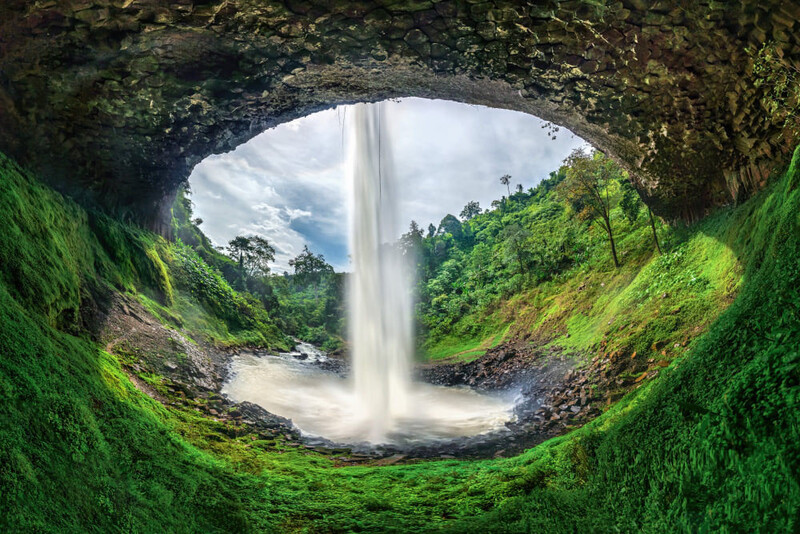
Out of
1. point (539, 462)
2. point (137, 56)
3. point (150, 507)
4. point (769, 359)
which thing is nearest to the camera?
point (769, 359)

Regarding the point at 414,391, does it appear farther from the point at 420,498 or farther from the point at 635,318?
the point at 420,498

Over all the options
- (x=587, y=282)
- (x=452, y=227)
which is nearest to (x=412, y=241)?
(x=452, y=227)

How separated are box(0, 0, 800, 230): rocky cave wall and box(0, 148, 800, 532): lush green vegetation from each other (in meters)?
1.18

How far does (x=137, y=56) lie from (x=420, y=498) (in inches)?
331

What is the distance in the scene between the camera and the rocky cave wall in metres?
5.49

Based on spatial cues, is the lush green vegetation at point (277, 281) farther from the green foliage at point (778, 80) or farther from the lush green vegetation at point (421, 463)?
the green foliage at point (778, 80)

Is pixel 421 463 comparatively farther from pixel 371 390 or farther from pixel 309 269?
pixel 309 269

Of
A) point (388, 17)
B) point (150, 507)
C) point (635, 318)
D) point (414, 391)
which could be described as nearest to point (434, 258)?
point (414, 391)

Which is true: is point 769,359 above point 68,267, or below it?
below

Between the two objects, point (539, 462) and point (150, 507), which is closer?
point (150, 507)

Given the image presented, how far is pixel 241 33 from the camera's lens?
20.0 ft

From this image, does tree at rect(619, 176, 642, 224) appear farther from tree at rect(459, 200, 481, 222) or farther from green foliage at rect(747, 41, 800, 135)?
tree at rect(459, 200, 481, 222)

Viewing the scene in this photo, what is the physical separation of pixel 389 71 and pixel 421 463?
7582 millimetres

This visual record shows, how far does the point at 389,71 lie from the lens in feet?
24.2
